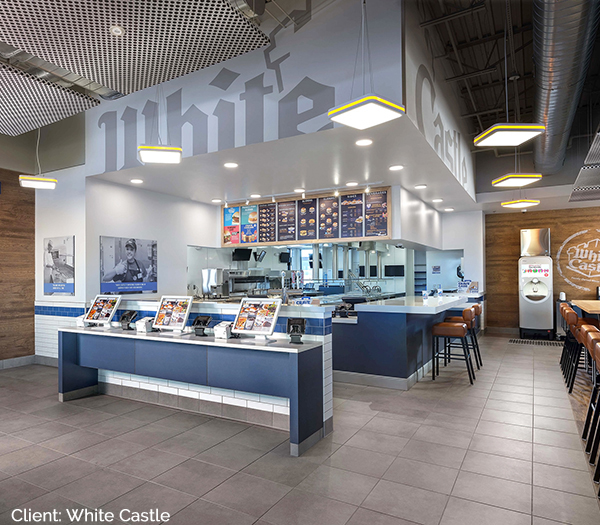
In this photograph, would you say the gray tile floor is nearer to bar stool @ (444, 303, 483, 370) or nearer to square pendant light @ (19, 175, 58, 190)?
bar stool @ (444, 303, 483, 370)

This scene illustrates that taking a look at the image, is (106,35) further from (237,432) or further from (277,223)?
(277,223)

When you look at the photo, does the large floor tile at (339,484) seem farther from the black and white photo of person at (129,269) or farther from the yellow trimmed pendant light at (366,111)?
the black and white photo of person at (129,269)

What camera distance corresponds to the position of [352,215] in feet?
21.6

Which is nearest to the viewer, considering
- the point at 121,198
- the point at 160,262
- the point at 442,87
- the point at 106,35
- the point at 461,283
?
the point at 106,35

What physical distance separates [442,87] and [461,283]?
5.29 meters

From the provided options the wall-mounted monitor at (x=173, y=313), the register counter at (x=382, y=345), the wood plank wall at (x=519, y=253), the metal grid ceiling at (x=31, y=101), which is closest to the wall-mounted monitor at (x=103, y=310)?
the wall-mounted monitor at (x=173, y=313)

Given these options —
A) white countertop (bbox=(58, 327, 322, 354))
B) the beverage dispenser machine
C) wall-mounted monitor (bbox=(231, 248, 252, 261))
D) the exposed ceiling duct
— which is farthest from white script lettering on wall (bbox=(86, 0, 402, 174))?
the beverage dispenser machine

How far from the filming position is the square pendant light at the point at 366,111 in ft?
9.36

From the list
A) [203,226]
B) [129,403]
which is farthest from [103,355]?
[203,226]

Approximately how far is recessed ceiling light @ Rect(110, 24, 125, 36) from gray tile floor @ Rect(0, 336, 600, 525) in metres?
3.31

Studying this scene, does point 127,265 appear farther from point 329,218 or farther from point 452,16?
point 452,16

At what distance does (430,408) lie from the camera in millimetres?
4355

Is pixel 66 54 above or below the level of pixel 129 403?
above

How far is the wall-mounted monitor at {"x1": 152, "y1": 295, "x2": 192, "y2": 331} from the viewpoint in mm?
4258
